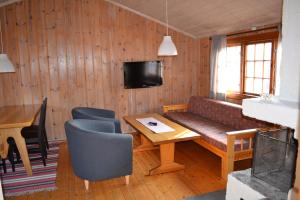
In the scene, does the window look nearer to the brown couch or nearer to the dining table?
the brown couch

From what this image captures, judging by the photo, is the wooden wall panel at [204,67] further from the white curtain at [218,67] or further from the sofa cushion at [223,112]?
the sofa cushion at [223,112]

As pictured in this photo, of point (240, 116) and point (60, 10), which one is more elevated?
point (60, 10)

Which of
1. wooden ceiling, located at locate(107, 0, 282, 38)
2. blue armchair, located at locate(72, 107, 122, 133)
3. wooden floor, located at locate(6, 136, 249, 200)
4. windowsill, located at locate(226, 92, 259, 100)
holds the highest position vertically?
wooden ceiling, located at locate(107, 0, 282, 38)

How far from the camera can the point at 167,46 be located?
3.32 meters

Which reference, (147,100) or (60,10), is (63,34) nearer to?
(60,10)

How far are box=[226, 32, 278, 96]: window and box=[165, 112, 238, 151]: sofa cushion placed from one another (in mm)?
886

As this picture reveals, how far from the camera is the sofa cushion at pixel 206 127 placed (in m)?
3.25

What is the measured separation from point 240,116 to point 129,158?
6.27 feet

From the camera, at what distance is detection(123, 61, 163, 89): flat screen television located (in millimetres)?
4902

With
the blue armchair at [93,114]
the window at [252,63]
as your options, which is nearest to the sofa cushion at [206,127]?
the window at [252,63]

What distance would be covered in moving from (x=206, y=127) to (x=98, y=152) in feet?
6.27

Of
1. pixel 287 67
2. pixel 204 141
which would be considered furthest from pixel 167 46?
pixel 287 67

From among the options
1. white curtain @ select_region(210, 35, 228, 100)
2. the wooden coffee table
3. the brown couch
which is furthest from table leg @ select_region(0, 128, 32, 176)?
white curtain @ select_region(210, 35, 228, 100)

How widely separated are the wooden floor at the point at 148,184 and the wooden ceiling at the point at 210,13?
2.16 m
